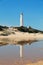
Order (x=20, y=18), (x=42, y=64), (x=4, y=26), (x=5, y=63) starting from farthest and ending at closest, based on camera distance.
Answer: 1. (x=20, y=18)
2. (x=4, y=26)
3. (x=5, y=63)
4. (x=42, y=64)

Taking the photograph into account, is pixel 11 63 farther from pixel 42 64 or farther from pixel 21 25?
pixel 21 25

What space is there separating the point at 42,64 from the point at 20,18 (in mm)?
57776

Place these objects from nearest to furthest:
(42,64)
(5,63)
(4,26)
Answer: (42,64) < (5,63) < (4,26)

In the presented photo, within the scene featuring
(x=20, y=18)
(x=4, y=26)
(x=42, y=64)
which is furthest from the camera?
(x=20, y=18)

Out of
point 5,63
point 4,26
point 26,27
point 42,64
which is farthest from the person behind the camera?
point 26,27

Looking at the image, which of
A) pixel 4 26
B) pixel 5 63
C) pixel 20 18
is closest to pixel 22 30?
pixel 4 26

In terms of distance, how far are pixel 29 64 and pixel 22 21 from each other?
5565 centimetres

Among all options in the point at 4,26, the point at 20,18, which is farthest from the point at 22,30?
the point at 20,18

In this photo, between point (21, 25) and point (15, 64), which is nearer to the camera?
point (15, 64)

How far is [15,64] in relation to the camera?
11617 millimetres

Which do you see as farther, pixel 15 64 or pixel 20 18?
pixel 20 18

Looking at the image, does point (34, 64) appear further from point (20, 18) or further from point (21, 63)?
point (20, 18)

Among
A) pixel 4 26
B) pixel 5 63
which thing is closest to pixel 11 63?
pixel 5 63

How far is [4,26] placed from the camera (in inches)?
2301
